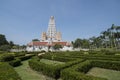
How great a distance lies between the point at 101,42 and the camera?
3772 inches

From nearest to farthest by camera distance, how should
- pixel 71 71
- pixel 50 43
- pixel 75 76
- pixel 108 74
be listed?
pixel 75 76 → pixel 71 71 → pixel 108 74 → pixel 50 43

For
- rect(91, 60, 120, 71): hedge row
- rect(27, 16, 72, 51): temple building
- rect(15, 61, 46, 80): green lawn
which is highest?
rect(27, 16, 72, 51): temple building

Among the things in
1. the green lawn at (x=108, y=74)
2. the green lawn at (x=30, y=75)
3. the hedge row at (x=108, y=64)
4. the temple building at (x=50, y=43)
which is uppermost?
the temple building at (x=50, y=43)

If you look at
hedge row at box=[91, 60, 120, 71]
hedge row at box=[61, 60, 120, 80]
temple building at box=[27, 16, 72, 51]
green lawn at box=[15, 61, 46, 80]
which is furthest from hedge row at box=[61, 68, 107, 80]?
temple building at box=[27, 16, 72, 51]

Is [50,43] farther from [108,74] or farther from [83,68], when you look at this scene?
[108,74]

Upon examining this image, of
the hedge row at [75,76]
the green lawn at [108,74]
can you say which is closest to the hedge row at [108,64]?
the green lawn at [108,74]

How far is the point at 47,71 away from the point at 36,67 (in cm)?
364

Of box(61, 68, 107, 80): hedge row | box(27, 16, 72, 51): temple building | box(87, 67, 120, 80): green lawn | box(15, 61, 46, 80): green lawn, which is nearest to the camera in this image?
box(61, 68, 107, 80): hedge row

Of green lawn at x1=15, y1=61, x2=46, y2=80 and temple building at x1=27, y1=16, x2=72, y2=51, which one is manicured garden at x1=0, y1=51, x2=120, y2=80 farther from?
temple building at x1=27, y1=16, x2=72, y2=51

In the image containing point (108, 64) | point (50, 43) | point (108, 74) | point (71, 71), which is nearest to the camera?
point (71, 71)

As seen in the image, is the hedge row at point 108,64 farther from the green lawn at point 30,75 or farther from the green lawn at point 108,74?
the green lawn at point 30,75

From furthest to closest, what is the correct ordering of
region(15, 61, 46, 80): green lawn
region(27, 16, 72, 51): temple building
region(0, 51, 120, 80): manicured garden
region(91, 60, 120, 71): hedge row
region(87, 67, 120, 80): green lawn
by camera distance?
region(27, 16, 72, 51): temple building, region(91, 60, 120, 71): hedge row, region(15, 61, 46, 80): green lawn, region(87, 67, 120, 80): green lawn, region(0, 51, 120, 80): manicured garden

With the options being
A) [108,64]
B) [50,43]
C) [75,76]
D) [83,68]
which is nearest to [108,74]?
[83,68]

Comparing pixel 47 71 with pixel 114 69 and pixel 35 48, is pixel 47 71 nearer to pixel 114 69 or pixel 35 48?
pixel 114 69
